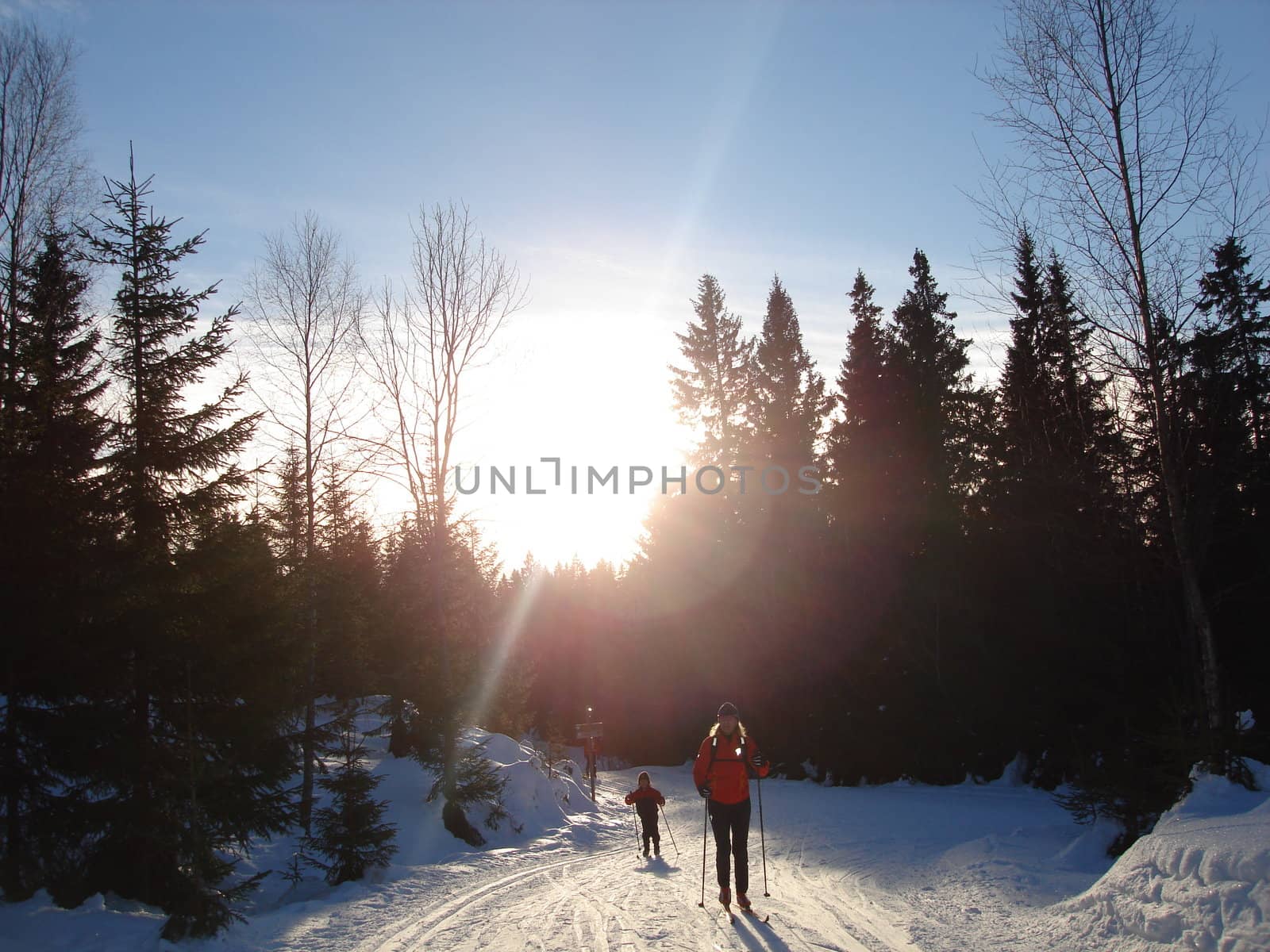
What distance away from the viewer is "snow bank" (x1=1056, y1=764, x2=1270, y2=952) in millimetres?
5805

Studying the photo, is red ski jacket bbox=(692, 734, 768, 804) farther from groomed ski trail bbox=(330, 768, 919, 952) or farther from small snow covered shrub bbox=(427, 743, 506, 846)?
small snow covered shrub bbox=(427, 743, 506, 846)

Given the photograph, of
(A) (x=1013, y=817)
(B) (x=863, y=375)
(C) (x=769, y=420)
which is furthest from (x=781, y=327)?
(A) (x=1013, y=817)

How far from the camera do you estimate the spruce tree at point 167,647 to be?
8.48m

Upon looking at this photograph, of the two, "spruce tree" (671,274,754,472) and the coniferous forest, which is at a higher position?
"spruce tree" (671,274,754,472)

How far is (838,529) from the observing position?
1120 inches

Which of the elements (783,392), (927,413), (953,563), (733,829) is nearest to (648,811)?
(733,829)

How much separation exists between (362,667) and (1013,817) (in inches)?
547

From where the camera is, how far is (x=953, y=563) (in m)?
25.2

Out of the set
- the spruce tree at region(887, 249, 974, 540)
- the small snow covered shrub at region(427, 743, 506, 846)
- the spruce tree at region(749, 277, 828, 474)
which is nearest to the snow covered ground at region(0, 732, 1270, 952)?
the small snow covered shrub at region(427, 743, 506, 846)

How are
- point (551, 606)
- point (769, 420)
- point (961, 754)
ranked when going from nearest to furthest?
point (961, 754)
point (769, 420)
point (551, 606)

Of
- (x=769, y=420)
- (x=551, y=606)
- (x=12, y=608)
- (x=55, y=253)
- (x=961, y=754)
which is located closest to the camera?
(x=12, y=608)

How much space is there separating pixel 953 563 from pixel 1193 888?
19806 millimetres

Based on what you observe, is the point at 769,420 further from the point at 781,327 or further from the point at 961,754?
the point at 961,754

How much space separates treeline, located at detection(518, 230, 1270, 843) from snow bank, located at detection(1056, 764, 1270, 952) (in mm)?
1724
